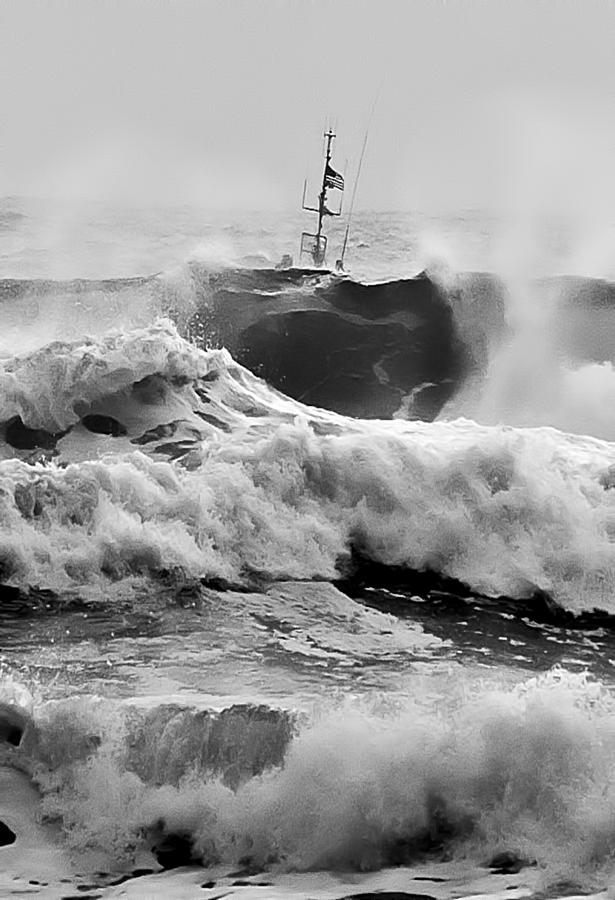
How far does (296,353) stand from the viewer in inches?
427

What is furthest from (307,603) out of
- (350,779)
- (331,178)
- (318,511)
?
(331,178)

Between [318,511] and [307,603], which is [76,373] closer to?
[318,511]

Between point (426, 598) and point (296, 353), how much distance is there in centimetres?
516

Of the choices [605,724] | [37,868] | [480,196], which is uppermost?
[480,196]

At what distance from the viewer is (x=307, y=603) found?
5844mm

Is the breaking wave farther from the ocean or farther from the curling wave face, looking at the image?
the curling wave face

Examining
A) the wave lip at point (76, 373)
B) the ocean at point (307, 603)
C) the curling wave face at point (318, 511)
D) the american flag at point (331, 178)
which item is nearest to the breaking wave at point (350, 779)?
the ocean at point (307, 603)

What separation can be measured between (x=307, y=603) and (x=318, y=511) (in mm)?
758

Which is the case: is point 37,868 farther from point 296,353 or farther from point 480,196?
point 480,196

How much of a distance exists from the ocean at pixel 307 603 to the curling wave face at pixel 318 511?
0.05 feet

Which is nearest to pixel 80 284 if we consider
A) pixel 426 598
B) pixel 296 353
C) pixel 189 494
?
pixel 296 353

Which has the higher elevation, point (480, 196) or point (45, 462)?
point (480, 196)

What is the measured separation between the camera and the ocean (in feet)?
12.4

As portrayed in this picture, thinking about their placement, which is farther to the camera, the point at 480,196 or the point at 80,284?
the point at 480,196
